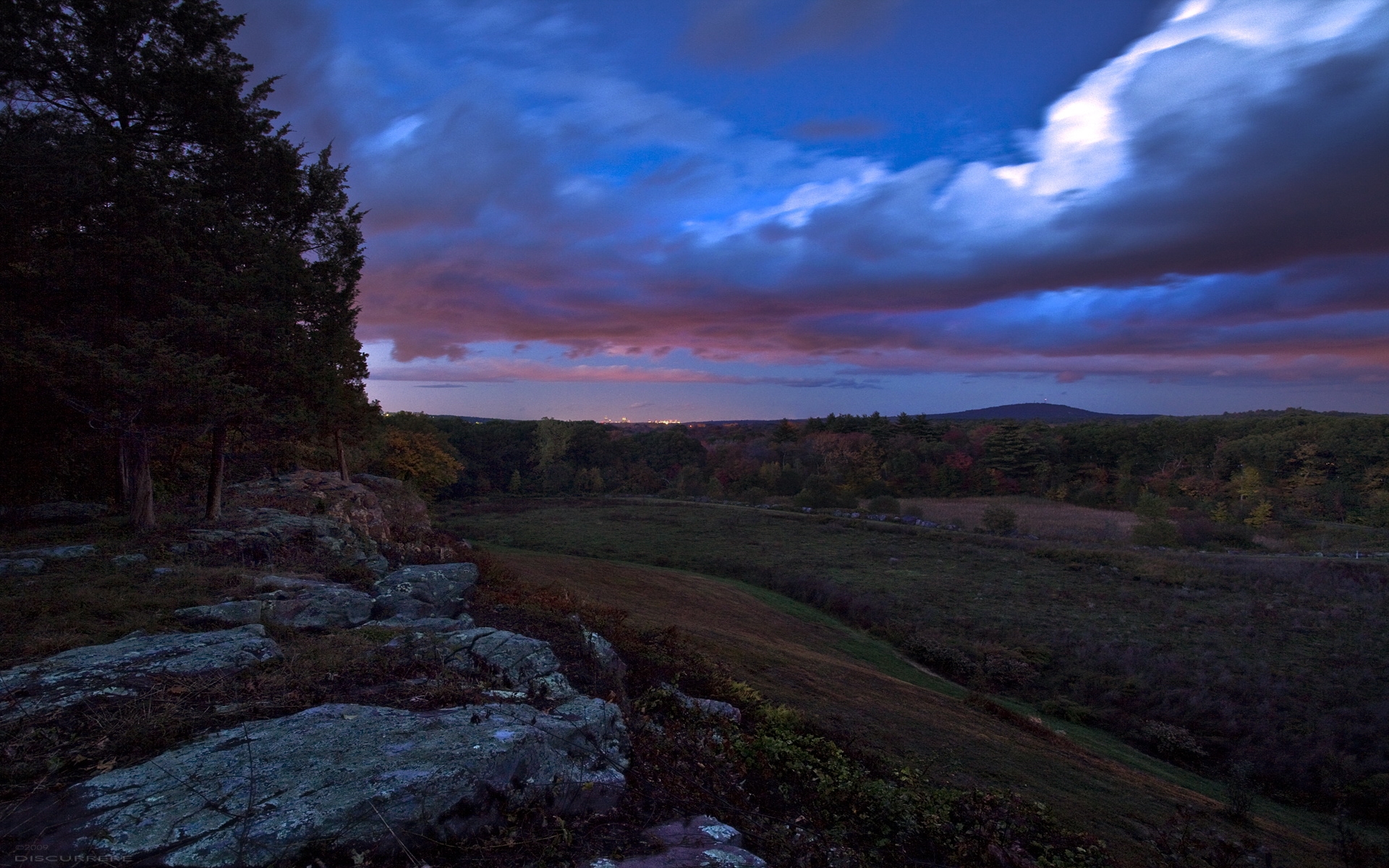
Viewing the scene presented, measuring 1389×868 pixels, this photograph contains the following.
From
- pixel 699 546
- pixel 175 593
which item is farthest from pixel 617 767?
Answer: pixel 699 546

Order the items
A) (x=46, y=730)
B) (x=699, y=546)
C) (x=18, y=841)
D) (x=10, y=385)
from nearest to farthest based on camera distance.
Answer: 1. (x=18, y=841)
2. (x=46, y=730)
3. (x=10, y=385)
4. (x=699, y=546)

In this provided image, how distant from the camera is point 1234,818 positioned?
28.7 feet

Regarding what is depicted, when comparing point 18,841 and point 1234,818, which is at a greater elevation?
point 18,841

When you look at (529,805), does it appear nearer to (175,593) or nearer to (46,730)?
(46,730)

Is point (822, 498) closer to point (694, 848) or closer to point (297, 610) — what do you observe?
point (297, 610)

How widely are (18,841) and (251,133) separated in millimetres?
14009

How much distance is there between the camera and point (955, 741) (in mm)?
9734

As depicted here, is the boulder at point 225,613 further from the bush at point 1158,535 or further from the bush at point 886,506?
the bush at point 886,506

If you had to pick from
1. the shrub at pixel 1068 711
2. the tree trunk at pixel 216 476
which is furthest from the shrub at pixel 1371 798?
the tree trunk at pixel 216 476

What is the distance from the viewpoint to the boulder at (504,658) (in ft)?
18.5

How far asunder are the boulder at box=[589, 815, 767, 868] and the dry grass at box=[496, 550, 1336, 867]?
13.0ft

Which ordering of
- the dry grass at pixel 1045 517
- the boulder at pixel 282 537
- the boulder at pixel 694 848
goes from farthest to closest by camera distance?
the dry grass at pixel 1045 517 → the boulder at pixel 282 537 → the boulder at pixel 694 848

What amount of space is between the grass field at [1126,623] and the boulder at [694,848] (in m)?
14.9

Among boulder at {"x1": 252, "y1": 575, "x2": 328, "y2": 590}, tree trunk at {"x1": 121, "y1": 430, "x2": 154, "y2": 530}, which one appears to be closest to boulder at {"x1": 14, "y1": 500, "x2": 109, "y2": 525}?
tree trunk at {"x1": 121, "y1": 430, "x2": 154, "y2": 530}
